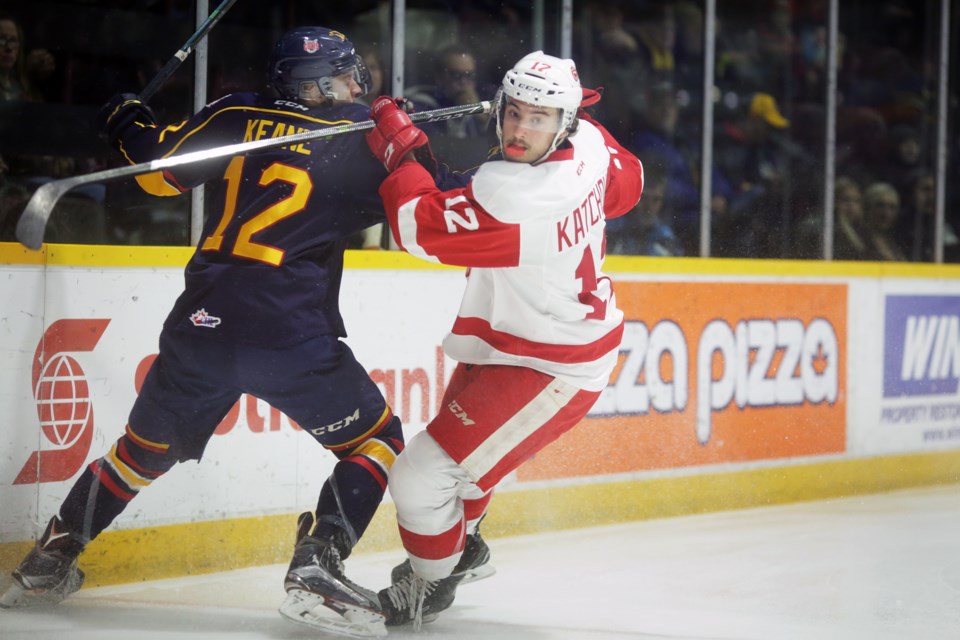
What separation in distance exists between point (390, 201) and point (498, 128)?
0.29 metres

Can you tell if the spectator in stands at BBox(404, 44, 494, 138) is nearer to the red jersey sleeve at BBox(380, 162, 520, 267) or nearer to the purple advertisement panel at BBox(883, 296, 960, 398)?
the red jersey sleeve at BBox(380, 162, 520, 267)

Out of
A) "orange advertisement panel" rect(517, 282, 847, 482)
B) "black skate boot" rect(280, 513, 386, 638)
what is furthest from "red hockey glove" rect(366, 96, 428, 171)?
"orange advertisement panel" rect(517, 282, 847, 482)

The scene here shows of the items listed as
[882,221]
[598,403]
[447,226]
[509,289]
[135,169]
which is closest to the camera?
[447,226]

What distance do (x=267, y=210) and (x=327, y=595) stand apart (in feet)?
2.87

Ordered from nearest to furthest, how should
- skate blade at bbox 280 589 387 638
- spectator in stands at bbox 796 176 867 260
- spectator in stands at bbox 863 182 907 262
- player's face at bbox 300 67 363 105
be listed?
skate blade at bbox 280 589 387 638
player's face at bbox 300 67 363 105
spectator in stands at bbox 796 176 867 260
spectator in stands at bbox 863 182 907 262

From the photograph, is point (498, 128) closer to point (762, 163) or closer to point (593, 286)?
point (593, 286)

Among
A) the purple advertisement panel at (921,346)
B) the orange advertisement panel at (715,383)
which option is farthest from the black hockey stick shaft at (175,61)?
the purple advertisement panel at (921,346)

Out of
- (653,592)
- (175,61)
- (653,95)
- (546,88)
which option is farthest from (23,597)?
(653,95)

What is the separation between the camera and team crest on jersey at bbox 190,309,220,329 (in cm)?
300

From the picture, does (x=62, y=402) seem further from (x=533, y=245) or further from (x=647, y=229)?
(x=647, y=229)

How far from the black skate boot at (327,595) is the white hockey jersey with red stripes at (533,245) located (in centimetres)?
54

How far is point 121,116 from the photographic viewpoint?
308cm

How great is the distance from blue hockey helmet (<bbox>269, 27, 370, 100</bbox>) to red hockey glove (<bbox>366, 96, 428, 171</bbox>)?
0.22m

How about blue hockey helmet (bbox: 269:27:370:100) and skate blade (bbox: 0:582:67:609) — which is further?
skate blade (bbox: 0:582:67:609)
